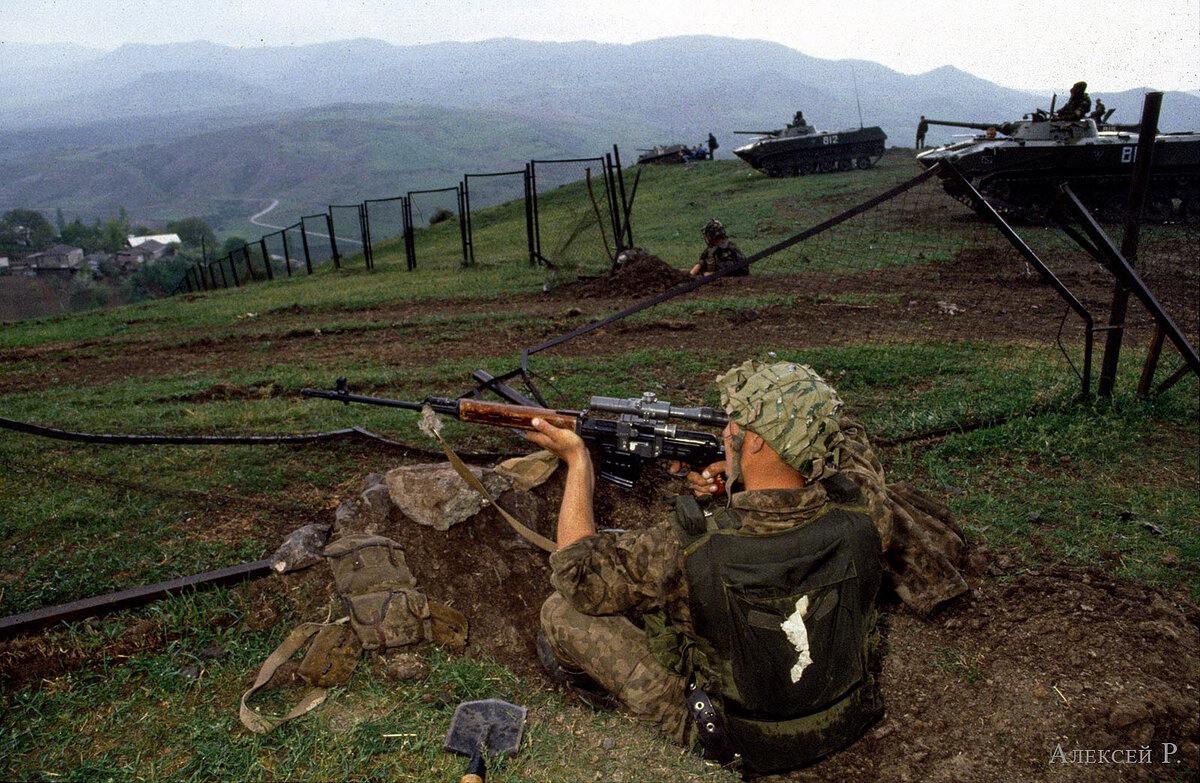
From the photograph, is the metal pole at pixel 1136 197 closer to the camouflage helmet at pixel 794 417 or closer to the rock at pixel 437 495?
the camouflage helmet at pixel 794 417

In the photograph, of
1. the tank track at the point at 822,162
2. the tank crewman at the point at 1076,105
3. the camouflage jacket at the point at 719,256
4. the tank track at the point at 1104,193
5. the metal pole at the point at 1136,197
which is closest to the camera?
the metal pole at the point at 1136,197

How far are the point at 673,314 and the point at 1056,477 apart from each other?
615 centimetres

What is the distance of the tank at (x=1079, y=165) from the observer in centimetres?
1633

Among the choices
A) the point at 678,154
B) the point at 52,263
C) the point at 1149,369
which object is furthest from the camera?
the point at 52,263

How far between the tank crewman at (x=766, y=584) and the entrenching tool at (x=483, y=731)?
56 centimetres

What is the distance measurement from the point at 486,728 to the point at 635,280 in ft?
34.3

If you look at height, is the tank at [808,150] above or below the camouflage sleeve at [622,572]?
above

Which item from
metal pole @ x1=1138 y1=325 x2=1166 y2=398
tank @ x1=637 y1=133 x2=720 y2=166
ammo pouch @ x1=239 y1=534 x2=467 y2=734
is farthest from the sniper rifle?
tank @ x1=637 y1=133 x2=720 y2=166

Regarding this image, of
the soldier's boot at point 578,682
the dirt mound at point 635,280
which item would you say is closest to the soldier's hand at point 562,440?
the soldier's boot at point 578,682

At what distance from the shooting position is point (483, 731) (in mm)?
2783

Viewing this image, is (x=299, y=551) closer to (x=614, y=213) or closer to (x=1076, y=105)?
(x=614, y=213)

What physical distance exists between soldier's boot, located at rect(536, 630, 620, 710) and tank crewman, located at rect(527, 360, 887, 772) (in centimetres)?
36

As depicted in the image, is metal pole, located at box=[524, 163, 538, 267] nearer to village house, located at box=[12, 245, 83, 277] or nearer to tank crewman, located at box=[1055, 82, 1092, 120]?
tank crewman, located at box=[1055, 82, 1092, 120]

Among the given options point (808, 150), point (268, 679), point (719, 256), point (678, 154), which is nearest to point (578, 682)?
point (268, 679)
